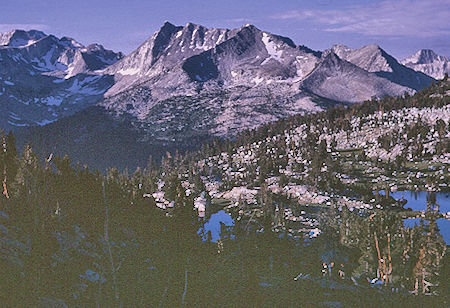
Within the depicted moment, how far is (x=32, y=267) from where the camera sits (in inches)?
1485

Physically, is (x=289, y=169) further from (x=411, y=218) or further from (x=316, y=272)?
(x=316, y=272)

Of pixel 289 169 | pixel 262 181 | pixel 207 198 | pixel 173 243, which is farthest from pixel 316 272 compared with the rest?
pixel 289 169

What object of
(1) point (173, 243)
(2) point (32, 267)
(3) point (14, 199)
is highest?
(3) point (14, 199)

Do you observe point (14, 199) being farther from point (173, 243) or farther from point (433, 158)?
point (433, 158)

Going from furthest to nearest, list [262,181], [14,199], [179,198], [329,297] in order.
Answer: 1. [262,181]
2. [179,198]
3. [329,297]
4. [14,199]

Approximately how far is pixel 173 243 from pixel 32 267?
4070cm

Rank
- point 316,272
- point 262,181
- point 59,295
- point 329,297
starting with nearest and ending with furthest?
point 59,295
point 329,297
point 316,272
point 262,181

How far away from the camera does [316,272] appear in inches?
3142

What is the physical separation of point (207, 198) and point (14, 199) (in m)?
107

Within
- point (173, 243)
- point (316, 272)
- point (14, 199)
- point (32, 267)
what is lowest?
point (316, 272)

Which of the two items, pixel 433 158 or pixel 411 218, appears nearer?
pixel 411 218

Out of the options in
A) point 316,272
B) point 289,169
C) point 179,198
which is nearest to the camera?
point 316,272

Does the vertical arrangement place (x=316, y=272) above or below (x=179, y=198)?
below

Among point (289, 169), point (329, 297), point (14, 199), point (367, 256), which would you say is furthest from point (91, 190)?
point (289, 169)
